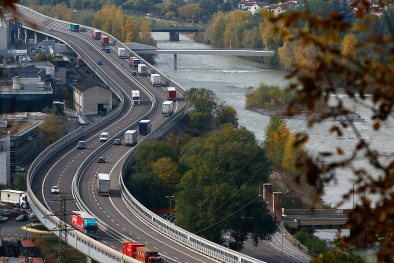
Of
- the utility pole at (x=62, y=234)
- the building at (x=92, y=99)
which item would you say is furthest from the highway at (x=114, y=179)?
the building at (x=92, y=99)

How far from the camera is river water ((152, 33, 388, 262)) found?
36091mm

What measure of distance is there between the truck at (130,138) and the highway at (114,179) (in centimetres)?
51

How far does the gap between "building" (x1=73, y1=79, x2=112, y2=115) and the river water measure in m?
8.57

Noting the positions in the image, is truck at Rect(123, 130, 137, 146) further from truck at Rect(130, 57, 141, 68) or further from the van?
truck at Rect(130, 57, 141, 68)

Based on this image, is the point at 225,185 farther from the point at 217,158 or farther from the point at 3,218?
the point at 3,218

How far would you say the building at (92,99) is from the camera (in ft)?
162

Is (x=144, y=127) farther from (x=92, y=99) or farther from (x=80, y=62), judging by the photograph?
(x=80, y=62)

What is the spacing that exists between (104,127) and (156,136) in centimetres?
410

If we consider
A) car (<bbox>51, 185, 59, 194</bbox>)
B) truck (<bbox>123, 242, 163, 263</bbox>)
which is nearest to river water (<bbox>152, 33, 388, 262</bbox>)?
truck (<bbox>123, 242, 163, 263</bbox>)

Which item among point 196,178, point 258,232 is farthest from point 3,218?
point 258,232

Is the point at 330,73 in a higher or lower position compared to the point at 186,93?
higher

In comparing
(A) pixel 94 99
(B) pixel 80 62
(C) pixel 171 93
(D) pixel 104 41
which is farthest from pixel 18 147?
(D) pixel 104 41

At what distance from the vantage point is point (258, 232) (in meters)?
26.1

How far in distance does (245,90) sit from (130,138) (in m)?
20.6
